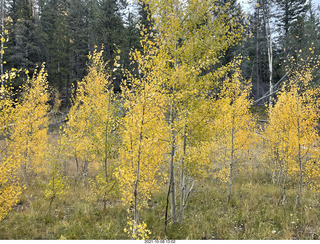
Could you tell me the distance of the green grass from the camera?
582 cm

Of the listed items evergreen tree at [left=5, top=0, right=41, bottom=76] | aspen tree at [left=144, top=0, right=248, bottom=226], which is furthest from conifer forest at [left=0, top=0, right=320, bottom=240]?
evergreen tree at [left=5, top=0, right=41, bottom=76]

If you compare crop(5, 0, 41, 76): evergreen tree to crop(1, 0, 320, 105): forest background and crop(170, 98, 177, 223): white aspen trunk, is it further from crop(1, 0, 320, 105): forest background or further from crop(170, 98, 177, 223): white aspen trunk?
crop(170, 98, 177, 223): white aspen trunk

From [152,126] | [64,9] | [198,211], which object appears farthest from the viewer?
[64,9]

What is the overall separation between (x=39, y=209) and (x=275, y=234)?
28.1ft

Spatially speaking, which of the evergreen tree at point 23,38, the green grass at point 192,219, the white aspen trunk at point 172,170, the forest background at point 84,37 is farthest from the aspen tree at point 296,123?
the evergreen tree at point 23,38

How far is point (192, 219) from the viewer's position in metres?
6.50

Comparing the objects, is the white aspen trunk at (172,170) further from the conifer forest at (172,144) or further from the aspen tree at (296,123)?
the aspen tree at (296,123)

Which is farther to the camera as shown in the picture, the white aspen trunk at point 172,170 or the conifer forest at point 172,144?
the white aspen trunk at point 172,170

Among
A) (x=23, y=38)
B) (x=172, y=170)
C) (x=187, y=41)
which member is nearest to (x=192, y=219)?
(x=172, y=170)

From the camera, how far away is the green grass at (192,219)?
5824 millimetres

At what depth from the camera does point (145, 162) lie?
4598 millimetres

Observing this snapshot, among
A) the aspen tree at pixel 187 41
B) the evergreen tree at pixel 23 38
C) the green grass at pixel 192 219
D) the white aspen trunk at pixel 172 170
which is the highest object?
the evergreen tree at pixel 23 38

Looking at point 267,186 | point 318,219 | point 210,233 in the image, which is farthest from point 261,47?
point 210,233

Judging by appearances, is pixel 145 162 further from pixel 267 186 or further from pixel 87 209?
pixel 267 186
